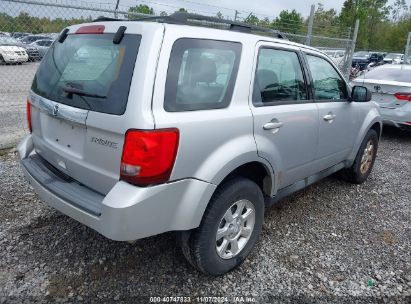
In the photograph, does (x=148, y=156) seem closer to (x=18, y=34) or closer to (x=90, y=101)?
(x=90, y=101)

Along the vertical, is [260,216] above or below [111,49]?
below

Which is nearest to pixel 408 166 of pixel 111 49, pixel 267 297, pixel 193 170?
pixel 267 297

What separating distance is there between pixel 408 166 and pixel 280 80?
3.86m

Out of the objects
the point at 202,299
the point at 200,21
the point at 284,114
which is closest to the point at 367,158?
the point at 284,114

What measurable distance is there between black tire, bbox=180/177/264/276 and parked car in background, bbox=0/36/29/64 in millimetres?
5065

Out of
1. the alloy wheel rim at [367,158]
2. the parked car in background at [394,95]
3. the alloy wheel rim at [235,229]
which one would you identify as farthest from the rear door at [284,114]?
the parked car in background at [394,95]

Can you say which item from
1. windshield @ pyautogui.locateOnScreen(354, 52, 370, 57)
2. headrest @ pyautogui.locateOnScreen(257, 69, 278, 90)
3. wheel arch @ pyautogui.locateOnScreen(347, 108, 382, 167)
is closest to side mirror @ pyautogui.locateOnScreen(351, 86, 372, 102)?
wheel arch @ pyautogui.locateOnScreen(347, 108, 382, 167)

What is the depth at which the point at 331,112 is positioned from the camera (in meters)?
3.62

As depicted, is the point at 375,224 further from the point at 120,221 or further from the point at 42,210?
the point at 42,210

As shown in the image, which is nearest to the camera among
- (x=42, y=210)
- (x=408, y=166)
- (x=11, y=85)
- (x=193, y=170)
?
(x=193, y=170)

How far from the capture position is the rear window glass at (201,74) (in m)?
2.19

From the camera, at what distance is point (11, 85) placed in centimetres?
→ 795

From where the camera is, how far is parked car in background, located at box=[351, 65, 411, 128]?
6668mm

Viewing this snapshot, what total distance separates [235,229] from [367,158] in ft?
9.48
